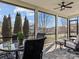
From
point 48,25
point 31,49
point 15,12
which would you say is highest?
point 15,12

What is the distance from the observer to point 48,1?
26.0ft

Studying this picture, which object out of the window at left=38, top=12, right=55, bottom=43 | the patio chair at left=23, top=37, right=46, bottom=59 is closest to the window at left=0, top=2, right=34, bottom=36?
the window at left=38, top=12, right=55, bottom=43

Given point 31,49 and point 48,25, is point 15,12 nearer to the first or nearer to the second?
point 48,25

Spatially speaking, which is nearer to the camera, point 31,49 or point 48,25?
point 31,49

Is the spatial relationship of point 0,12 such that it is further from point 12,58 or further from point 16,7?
point 12,58

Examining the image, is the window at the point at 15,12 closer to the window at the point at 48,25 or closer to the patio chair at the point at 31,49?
the window at the point at 48,25

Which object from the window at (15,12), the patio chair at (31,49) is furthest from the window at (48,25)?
the patio chair at (31,49)

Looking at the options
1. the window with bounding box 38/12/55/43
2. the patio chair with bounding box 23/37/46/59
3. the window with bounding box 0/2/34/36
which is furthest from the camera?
the window with bounding box 38/12/55/43

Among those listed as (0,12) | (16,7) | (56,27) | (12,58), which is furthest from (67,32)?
(12,58)

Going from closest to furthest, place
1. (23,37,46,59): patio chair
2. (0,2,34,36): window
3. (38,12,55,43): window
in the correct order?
(23,37,46,59): patio chair, (0,2,34,36): window, (38,12,55,43): window

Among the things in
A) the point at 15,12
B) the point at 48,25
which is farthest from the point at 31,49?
the point at 48,25

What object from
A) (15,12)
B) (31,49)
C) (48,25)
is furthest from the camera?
(48,25)

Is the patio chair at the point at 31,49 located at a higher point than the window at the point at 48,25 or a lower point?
lower

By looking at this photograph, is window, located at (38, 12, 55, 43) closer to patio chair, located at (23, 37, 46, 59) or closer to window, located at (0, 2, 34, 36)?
window, located at (0, 2, 34, 36)
